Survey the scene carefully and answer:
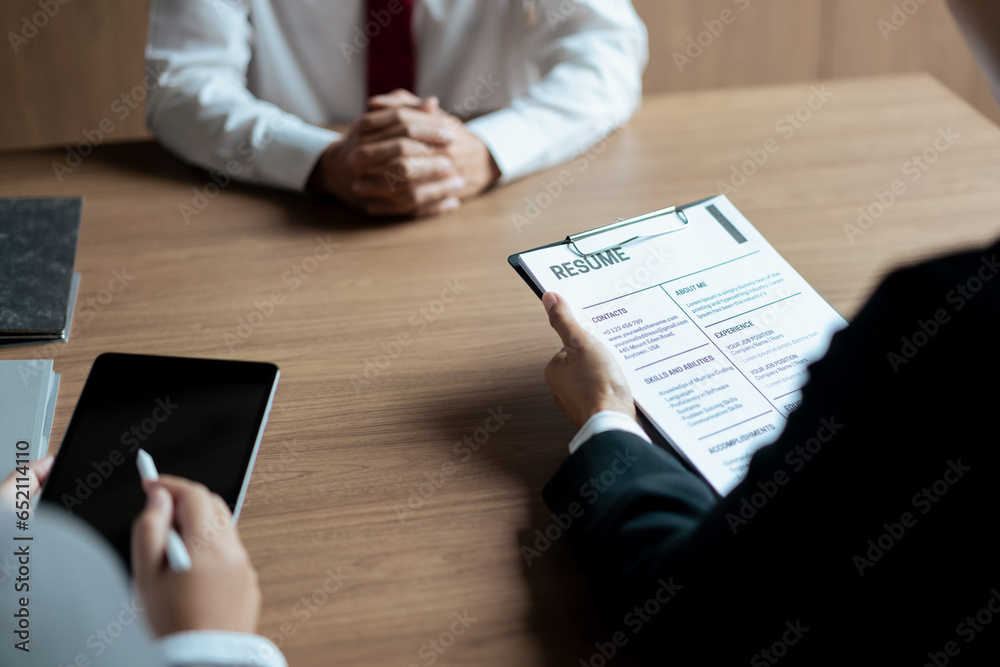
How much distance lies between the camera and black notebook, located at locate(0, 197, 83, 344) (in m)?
0.93

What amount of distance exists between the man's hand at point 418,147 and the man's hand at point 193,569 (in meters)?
0.62

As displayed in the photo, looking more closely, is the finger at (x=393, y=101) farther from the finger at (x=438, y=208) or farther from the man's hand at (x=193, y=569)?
the man's hand at (x=193, y=569)

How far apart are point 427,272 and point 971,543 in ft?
2.35

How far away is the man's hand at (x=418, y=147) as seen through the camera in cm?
116

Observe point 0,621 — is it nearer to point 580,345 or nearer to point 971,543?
point 580,345

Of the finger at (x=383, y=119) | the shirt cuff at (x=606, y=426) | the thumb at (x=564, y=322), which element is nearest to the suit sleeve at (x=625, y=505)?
the shirt cuff at (x=606, y=426)

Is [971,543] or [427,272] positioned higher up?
[971,543]

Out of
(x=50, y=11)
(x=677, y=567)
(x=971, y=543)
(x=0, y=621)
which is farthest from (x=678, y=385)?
(x=50, y=11)

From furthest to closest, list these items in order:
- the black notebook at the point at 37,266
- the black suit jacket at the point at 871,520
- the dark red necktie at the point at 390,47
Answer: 1. the dark red necktie at the point at 390,47
2. the black notebook at the point at 37,266
3. the black suit jacket at the point at 871,520

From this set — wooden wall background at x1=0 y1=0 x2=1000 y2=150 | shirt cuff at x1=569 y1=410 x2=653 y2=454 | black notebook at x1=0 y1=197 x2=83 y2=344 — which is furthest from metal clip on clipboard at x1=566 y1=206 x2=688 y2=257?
wooden wall background at x1=0 y1=0 x2=1000 y2=150

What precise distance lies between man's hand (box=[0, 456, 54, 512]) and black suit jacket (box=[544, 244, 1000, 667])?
1.65 ft

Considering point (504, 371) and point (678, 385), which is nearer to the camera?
point (678, 385)

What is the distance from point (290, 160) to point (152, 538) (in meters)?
0.73

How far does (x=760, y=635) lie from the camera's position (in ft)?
1.77
